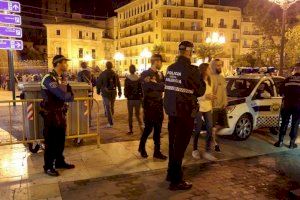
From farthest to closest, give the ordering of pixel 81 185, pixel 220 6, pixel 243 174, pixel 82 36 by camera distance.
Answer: pixel 220 6
pixel 82 36
pixel 243 174
pixel 81 185

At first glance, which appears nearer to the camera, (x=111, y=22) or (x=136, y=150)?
(x=136, y=150)

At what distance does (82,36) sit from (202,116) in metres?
63.3

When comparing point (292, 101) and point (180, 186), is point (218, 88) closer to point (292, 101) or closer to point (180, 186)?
point (292, 101)

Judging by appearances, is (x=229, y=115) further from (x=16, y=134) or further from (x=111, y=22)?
(x=111, y=22)

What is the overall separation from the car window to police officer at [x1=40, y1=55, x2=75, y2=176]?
4.75 m

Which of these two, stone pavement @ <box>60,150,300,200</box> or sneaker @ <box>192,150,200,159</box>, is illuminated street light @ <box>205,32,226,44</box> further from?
stone pavement @ <box>60,150,300,200</box>

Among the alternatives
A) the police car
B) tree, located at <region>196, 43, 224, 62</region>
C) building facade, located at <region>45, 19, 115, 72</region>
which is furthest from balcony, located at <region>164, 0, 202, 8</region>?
the police car

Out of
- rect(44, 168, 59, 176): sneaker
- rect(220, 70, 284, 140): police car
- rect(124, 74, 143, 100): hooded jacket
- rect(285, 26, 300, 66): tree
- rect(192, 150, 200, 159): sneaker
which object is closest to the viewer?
rect(44, 168, 59, 176): sneaker

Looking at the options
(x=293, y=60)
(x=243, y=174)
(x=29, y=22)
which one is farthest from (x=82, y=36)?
(x=243, y=174)

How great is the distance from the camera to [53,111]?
584 centimetres

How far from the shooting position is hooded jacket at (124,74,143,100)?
877 centimetres

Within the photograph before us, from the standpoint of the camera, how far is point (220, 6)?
72.6 meters

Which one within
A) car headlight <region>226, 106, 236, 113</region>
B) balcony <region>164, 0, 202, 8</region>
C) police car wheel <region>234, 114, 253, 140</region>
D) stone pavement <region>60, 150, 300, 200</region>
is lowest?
stone pavement <region>60, 150, 300, 200</region>

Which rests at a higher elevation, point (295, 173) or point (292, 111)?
point (292, 111)
